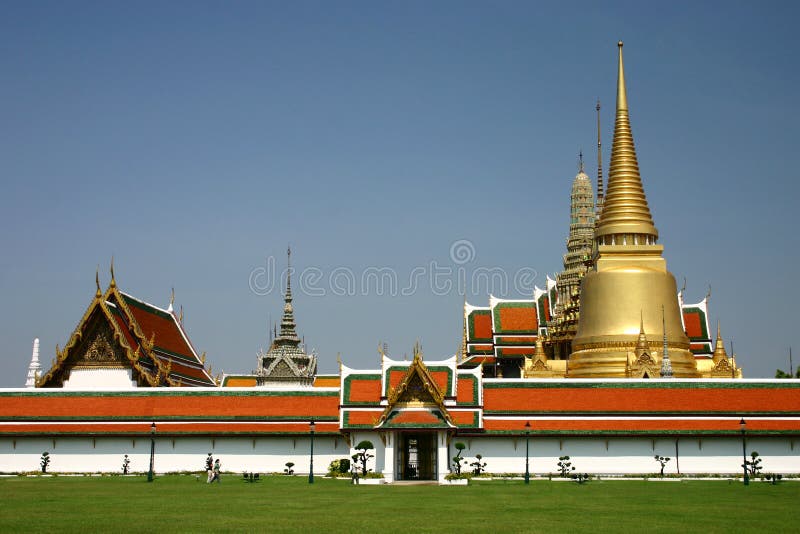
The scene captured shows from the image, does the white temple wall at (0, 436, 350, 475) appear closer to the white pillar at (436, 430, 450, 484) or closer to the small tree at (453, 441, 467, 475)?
the small tree at (453, 441, 467, 475)

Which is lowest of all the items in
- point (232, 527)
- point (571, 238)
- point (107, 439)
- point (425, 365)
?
point (232, 527)

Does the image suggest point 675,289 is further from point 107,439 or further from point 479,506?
point 479,506

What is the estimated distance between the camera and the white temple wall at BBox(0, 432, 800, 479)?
140 feet

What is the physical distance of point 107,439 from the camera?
146 feet

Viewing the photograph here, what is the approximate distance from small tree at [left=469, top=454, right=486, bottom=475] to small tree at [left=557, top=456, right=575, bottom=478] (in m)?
2.95

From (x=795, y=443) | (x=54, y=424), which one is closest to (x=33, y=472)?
(x=54, y=424)

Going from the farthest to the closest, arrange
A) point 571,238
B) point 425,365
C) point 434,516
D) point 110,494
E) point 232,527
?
point 571,238, point 425,365, point 110,494, point 434,516, point 232,527

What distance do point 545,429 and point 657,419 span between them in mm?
4505

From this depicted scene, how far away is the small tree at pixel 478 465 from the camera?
42.3m

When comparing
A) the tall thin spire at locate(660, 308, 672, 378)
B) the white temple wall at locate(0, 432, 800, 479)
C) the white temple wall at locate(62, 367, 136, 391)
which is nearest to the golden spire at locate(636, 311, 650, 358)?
the tall thin spire at locate(660, 308, 672, 378)

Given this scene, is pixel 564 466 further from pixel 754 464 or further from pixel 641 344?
pixel 641 344

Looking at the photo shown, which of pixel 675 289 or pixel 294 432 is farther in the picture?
pixel 675 289

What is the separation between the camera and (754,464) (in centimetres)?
4122

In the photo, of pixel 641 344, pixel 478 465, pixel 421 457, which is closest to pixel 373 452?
pixel 421 457
